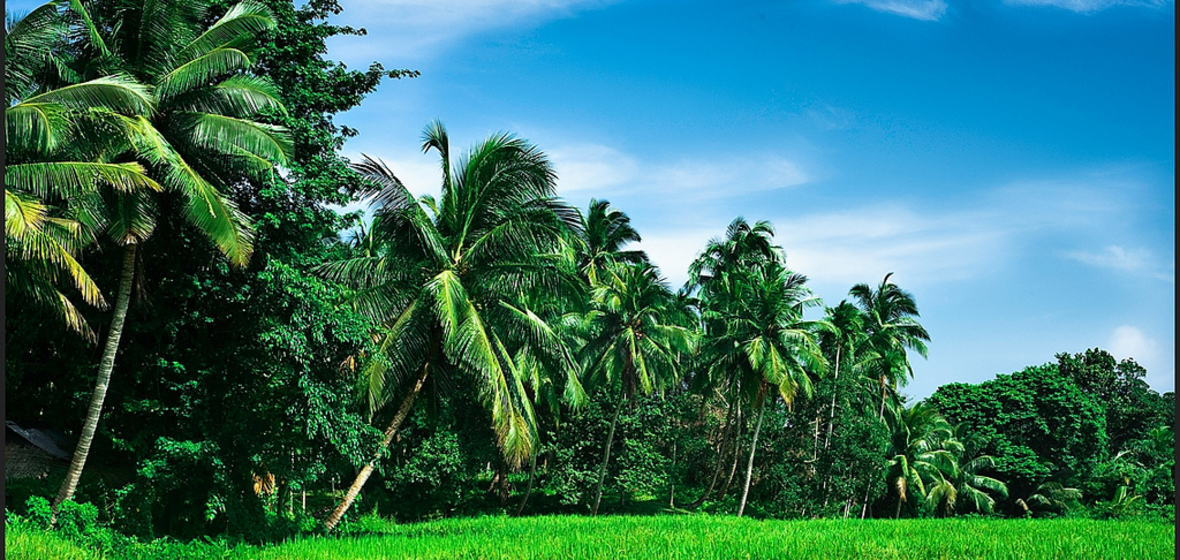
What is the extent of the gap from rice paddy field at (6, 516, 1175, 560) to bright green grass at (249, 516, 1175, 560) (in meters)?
0.02

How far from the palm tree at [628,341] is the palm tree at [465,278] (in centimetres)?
921

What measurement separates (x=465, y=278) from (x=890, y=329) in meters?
23.6

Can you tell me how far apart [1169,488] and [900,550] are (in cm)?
2357

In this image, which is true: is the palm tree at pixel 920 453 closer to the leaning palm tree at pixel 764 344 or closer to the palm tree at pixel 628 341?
the leaning palm tree at pixel 764 344

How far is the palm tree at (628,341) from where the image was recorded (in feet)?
96.1

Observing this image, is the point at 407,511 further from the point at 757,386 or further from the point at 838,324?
the point at 838,324

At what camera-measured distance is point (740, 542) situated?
667 inches

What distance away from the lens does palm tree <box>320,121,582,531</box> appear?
18.5m

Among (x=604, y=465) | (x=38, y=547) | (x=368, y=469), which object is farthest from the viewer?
(x=604, y=465)

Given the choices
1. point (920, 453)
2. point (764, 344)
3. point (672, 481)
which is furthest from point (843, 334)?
point (672, 481)

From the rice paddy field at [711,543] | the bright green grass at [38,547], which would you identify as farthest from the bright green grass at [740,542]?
the bright green grass at [38,547]

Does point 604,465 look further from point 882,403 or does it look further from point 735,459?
point 882,403

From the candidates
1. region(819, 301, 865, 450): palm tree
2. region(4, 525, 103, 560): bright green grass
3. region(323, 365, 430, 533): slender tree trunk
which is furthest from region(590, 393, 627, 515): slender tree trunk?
region(4, 525, 103, 560): bright green grass

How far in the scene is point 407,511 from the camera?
28.1 m
